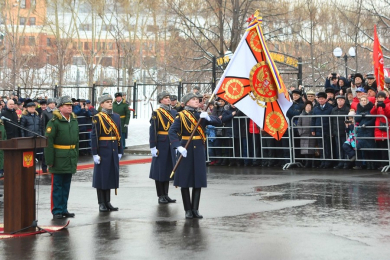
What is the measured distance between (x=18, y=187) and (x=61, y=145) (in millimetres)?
1585

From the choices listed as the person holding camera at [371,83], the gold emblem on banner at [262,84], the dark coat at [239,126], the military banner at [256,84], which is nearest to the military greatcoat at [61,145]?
the military banner at [256,84]

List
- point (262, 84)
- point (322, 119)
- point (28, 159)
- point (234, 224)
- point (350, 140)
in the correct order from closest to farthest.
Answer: point (28, 159) → point (234, 224) → point (262, 84) → point (350, 140) → point (322, 119)

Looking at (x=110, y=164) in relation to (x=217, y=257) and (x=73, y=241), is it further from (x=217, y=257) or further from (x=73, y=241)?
(x=217, y=257)

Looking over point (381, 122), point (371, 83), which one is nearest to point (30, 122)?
point (381, 122)

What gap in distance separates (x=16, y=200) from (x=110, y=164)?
246 centimetres

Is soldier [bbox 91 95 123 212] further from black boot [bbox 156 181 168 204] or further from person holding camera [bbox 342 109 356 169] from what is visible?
person holding camera [bbox 342 109 356 169]

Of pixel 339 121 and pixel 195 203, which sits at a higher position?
pixel 339 121

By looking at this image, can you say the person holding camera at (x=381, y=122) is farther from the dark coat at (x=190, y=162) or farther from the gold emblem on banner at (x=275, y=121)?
the dark coat at (x=190, y=162)

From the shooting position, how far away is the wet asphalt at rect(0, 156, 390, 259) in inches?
322

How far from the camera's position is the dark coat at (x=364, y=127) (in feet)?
55.2

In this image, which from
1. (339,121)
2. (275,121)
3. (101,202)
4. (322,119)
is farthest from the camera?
(322,119)

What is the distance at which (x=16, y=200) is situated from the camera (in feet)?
31.5

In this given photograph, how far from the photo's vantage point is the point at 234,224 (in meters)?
9.95

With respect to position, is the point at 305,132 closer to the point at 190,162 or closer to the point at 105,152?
Answer: the point at 105,152
